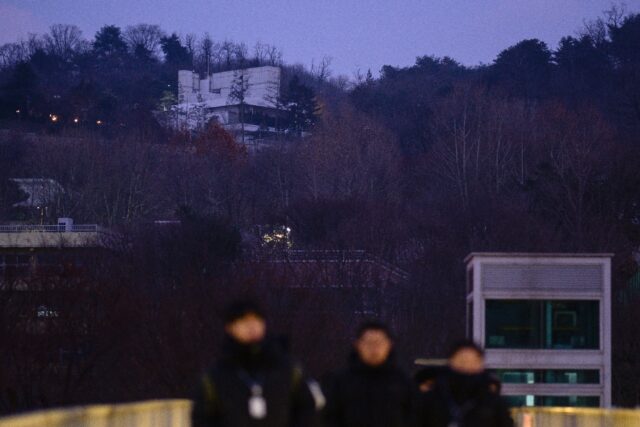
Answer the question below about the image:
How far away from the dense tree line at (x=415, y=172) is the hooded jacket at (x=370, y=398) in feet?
134

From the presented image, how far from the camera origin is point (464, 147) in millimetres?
98062

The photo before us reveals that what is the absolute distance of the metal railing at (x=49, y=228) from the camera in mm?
85000

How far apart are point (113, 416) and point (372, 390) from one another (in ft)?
14.0

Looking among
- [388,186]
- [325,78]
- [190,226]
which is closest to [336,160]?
[388,186]

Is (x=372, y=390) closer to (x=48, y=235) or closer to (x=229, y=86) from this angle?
(x=48, y=235)

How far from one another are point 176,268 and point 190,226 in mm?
5559

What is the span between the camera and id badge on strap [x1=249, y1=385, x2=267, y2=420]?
8.82m

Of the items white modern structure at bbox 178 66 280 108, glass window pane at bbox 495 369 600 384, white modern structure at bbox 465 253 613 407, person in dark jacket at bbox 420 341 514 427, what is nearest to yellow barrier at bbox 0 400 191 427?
person in dark jacket at bbox 420 341 514 427

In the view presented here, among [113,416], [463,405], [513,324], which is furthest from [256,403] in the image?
[513,324]

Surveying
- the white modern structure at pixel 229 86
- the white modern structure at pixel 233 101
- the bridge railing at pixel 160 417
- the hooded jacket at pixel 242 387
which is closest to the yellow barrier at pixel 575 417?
the bridge railing at pixel 160 417

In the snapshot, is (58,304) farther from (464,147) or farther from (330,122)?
(330,122)

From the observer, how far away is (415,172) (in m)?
104

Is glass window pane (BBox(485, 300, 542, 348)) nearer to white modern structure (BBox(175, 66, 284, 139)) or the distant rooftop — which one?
the distant rooftop

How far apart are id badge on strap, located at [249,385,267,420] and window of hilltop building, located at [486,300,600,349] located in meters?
18.9
